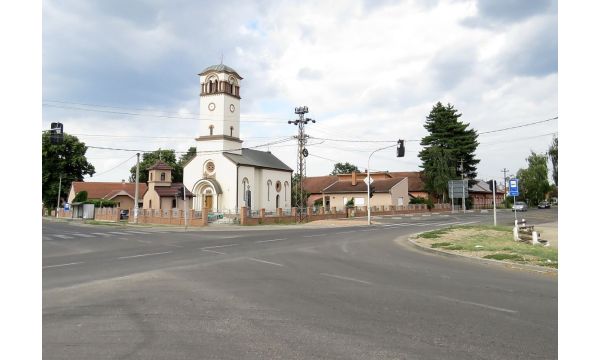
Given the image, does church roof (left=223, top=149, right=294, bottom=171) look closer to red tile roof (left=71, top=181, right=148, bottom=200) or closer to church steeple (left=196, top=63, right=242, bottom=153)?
church steeple (left=196, top=63, right=242, bottom=153)

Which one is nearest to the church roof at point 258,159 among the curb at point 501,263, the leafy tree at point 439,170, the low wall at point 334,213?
the low wall at point 334,213

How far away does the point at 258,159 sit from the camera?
Result: 191ft

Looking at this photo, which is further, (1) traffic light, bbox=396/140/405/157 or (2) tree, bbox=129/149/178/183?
(2) tree, bbox=129/149/178/183

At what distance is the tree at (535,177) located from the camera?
273 feet

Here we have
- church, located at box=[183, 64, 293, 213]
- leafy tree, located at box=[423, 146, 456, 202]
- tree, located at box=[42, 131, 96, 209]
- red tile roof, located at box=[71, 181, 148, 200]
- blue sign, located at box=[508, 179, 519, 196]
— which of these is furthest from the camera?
red tile roof, located at box=[71, 181, 148, 200]

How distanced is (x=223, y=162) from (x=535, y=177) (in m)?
62.7

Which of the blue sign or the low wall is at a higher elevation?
the blue sign

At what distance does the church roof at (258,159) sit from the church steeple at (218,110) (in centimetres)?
149

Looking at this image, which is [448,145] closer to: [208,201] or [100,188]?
[208,201]

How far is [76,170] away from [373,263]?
7492cm

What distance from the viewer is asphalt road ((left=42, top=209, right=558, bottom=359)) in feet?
17.1

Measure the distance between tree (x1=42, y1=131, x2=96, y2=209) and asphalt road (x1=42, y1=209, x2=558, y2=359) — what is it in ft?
214

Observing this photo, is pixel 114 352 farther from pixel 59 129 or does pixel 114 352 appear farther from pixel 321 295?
pixel 59 129

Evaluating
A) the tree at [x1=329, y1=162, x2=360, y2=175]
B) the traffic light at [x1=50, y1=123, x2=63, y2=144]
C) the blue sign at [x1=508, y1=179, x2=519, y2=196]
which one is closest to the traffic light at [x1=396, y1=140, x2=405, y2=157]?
the blue sign at [x1=508, y1=179, x2=519, y2=196]
